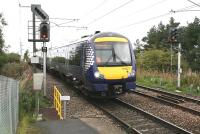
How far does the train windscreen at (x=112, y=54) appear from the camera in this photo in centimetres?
1641

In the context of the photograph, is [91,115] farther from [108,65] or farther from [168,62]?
[168,62]

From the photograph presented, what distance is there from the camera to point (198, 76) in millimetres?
23812

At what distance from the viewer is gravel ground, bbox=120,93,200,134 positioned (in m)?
12.2

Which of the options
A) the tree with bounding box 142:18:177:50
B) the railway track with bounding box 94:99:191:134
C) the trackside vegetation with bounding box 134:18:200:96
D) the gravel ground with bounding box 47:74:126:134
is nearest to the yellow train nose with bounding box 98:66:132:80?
the railway track with bounding box 94:99:191:134

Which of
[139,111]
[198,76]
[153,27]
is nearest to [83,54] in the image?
[139,111]

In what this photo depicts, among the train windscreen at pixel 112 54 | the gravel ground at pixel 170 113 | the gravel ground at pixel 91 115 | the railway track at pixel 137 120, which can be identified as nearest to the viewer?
the railway track at pixel 137 120

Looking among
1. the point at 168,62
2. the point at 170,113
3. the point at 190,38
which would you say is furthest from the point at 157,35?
the point at 170,113

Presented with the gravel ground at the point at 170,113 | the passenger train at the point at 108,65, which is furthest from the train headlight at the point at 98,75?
the gravel ground at the point at 170,113

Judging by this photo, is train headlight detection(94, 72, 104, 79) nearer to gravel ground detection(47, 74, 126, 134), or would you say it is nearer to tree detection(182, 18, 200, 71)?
gravel ground detection(47, 74, 126, 134)

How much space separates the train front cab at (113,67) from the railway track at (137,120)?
0.69m

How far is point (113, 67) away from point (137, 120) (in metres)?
3.62

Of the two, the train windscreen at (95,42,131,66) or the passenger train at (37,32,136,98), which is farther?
the train windscreen at (95,42,131,66)

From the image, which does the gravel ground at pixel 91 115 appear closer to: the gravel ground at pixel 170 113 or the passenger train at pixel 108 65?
the passenger train at pixel 108 65

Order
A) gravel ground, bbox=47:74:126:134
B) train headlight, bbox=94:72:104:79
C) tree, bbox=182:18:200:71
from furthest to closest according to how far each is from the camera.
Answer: tree, bbox=182:18:200:71 → train headlight, bbox=94:72:104:79 → gravel ground, bbox=47:74:126:134
